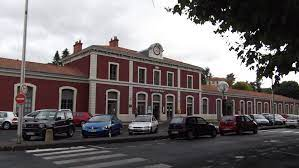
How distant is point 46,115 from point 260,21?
16.0 metres

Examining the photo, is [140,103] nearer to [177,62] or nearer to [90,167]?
[177,62]

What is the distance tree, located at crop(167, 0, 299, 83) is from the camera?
6.52m

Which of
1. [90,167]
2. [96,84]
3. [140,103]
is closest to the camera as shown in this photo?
[90,167]

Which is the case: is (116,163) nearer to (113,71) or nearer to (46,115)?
(46,115)

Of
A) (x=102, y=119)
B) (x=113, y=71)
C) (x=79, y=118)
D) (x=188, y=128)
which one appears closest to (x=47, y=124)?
(x=102, y=119)

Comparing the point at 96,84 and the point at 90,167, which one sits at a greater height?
the point at 96,84

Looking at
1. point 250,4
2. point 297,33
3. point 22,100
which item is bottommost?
point 22,100

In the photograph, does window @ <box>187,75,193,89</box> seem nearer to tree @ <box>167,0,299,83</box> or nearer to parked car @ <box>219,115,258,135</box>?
parked car @ <box>219,115,258,135</box>

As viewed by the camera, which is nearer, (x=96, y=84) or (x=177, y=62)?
(x=96, y=84)

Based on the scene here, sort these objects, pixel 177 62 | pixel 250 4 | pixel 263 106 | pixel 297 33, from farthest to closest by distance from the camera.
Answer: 1. pixel 263 106
2. pixel 177 62
3. pixel 297 33
4. pixel 250 4

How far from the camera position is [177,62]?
49312mm

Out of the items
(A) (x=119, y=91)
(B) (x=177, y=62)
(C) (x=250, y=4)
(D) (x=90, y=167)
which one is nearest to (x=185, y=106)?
(B) (x=177, y=62)

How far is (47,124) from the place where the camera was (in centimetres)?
1925

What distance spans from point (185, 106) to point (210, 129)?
26.7 m
